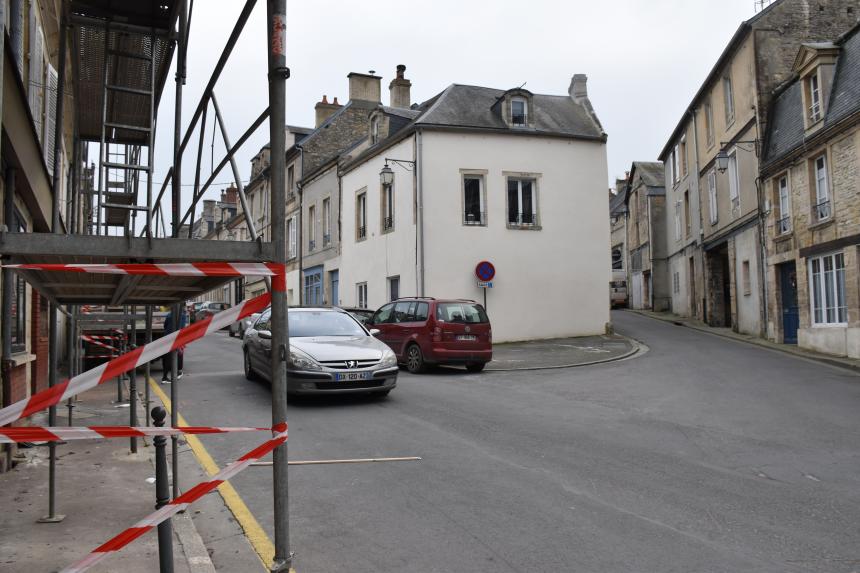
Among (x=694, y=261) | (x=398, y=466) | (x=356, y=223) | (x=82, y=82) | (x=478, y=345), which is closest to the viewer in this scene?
(x=82, y=82)

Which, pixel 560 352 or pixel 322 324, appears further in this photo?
pixel 560 352

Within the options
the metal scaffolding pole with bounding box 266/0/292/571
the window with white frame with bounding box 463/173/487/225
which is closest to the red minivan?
the window with white frame with bounding box 463/173/487/225

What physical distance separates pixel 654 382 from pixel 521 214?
12315mm

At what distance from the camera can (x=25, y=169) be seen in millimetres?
6227

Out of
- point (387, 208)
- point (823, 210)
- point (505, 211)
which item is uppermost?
point (387, 208)

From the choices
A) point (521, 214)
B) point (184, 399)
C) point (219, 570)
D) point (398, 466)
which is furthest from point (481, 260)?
point (219, 570)

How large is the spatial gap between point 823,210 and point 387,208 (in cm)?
1445

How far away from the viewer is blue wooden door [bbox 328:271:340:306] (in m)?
31.0

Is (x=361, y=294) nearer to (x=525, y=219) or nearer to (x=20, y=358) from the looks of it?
(x=525, y=219)

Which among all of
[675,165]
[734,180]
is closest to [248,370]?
[734,180]

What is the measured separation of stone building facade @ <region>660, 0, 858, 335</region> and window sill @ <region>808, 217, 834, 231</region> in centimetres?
315

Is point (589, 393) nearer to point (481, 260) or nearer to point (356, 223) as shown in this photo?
point (481, 260)

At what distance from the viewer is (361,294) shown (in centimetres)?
2850

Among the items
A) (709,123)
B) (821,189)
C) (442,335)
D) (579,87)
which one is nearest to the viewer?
(442,335)
